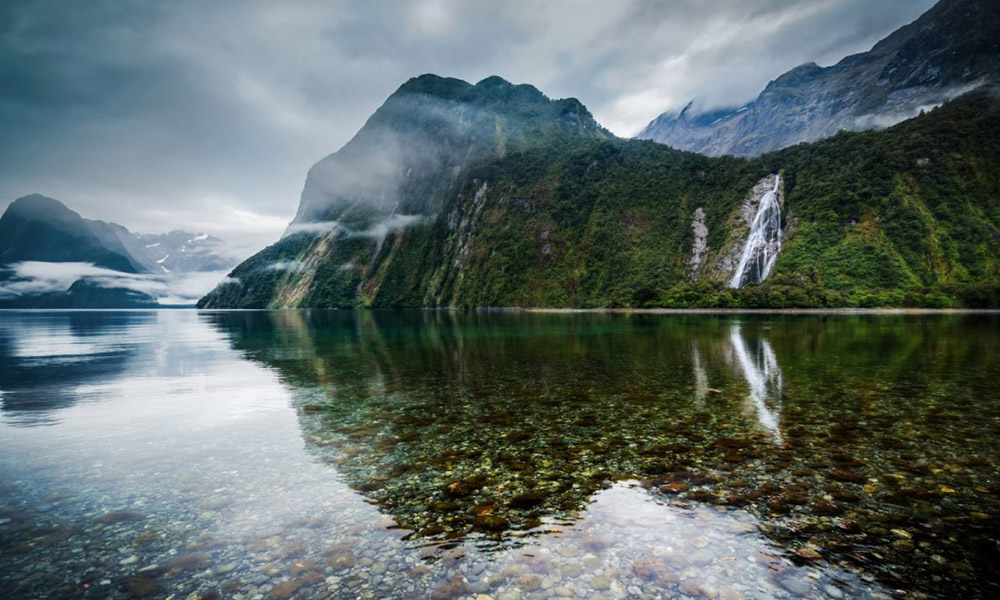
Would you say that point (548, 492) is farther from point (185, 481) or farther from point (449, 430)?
point (185, 481)

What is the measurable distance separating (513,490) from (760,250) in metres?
203

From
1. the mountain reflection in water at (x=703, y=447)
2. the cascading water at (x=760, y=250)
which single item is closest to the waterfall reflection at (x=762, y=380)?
the mountain reflection in water at (x=703, y=447)

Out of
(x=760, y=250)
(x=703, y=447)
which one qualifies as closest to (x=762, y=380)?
(x=703, y=447)

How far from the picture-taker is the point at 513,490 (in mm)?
13156

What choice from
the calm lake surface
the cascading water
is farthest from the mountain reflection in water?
the cascading water

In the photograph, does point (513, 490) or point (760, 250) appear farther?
point (760, 250)

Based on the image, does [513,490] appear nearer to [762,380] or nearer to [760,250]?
[762,380]

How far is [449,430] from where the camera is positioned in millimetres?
19688

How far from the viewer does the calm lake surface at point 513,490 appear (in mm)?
8938

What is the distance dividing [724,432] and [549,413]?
758 centimetres

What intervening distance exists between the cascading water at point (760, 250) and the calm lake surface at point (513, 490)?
166 m

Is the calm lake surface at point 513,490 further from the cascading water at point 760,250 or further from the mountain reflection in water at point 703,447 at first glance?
the cascading water at point 760,250

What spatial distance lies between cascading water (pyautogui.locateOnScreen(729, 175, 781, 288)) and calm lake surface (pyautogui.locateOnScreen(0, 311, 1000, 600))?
544 feet

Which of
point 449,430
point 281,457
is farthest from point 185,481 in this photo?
point 449,430
